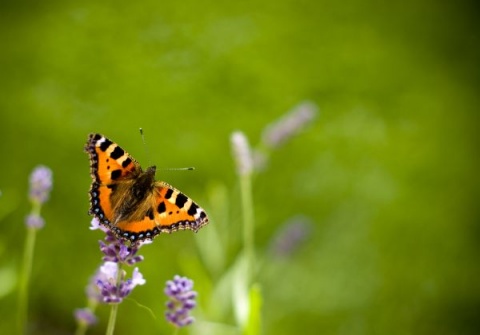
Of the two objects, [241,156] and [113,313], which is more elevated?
[241,156]

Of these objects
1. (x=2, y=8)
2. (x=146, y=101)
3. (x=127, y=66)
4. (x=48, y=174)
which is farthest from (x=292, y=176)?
(x=2, y=8)

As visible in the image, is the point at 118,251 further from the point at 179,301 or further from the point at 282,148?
the point at 282,148

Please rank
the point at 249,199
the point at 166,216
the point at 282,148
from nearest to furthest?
the point at 166,216, the point at 249,199, the point at 282,148

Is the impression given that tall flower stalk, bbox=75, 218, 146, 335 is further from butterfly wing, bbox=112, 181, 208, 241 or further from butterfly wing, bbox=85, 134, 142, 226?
butterfly wing, bbox=85, 134, 142, 226

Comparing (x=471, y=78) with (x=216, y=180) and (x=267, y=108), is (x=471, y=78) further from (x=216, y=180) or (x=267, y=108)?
(x=216, y=180)

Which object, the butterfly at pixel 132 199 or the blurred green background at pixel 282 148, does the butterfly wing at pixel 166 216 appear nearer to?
the butterfly at pixel 132 199

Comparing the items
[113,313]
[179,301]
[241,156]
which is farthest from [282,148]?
[113,313]

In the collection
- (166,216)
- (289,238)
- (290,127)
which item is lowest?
(166,216)
